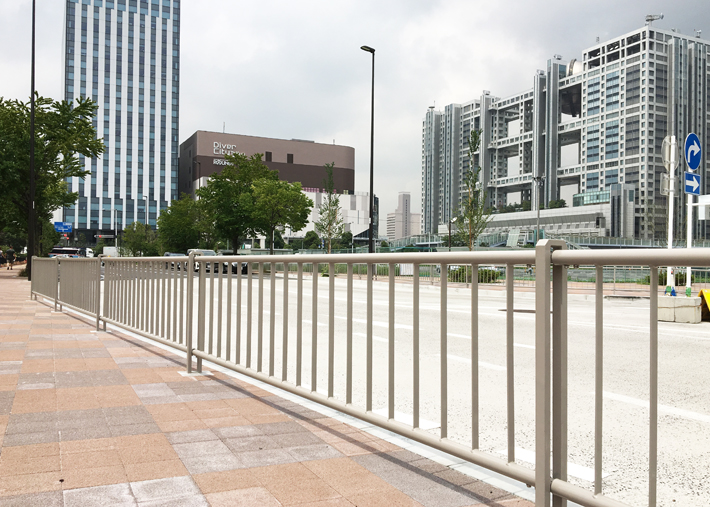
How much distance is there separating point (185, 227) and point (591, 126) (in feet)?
434

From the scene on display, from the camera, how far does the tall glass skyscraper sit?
126 metres

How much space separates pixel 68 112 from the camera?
119 feet

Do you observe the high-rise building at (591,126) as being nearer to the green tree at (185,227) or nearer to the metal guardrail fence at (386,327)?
the green tree at (185,227)

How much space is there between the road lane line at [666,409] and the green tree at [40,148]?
120 feet

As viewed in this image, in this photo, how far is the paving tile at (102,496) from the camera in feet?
9.52

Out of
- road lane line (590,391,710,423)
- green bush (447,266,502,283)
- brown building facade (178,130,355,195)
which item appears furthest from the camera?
brown building facade (178,130,355,195)

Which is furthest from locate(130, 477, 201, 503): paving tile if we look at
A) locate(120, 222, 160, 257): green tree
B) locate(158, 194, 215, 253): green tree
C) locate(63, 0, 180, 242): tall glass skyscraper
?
locate(63, 0, 180, 242): tall glass skyscraper

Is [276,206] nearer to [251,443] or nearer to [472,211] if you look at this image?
[472,211]

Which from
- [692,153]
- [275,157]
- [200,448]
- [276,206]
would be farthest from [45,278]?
[275,157]

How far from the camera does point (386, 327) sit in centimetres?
414

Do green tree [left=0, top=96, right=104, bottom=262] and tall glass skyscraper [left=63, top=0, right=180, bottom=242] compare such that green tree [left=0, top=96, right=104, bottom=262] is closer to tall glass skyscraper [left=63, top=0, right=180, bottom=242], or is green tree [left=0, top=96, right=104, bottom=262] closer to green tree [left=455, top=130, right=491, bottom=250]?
green tree [left=455, top=130, right=491, bottom=250]

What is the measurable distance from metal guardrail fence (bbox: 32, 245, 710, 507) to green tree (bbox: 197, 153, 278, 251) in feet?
131

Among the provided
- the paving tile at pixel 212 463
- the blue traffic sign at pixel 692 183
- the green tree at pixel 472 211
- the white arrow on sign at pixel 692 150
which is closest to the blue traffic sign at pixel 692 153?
the white arrow on sign at pixel 692 150

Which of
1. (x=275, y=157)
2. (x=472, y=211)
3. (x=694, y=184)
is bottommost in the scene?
(x=694, y=184)
